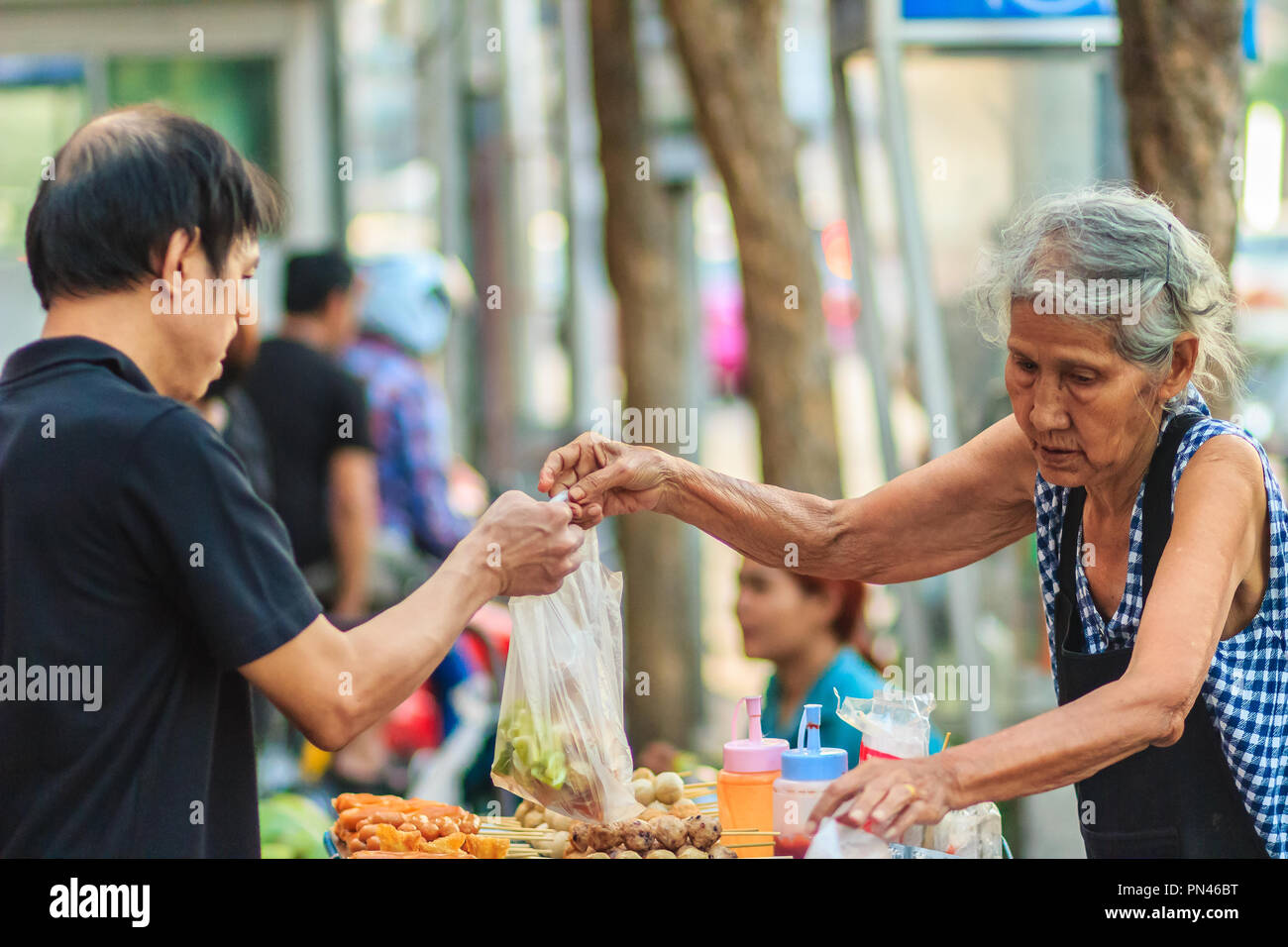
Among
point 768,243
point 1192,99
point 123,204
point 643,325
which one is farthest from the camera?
point 643,325

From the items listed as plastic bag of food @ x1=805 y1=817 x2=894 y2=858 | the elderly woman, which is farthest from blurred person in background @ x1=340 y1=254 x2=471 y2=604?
plastic bag of food @ x1=805 y1=817 x2=894 y2=858

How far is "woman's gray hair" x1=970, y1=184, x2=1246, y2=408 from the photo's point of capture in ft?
7.41

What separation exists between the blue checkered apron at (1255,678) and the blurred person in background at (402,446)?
4369 mm

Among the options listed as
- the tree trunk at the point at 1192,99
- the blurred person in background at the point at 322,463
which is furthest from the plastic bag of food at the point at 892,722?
the blurred person in background at the point at 322,463

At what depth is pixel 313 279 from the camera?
6441 mm

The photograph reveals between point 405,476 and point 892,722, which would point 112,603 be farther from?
point 405,476

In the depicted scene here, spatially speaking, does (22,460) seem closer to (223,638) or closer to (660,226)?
(223,638)

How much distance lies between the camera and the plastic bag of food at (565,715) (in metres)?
2.46

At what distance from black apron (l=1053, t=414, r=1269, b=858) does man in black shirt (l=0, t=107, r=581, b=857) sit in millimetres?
1156

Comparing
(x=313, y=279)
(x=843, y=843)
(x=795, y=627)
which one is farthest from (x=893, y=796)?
(x=313, y=279)

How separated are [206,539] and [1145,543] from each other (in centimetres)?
147

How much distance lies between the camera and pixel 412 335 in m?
6.93

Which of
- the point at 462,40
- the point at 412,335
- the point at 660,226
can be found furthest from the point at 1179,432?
the point at 462,40

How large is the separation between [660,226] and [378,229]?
9267mm
